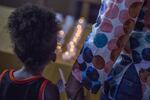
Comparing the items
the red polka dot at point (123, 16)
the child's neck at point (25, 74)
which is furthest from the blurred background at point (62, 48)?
the red polka dot at point (123, 16)

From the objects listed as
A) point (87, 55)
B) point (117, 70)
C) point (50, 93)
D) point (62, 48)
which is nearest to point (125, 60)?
point (117, 70)

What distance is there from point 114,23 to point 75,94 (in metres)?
0.33

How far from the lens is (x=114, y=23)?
5.17 ft

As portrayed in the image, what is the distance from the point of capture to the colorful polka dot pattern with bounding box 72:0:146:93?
157 cm

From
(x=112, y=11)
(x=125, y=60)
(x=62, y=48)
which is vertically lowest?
(x=62, y=48)

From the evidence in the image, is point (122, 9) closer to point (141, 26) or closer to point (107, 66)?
point (141, 26)

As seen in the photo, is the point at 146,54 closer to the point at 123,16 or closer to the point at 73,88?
the point at 123,16

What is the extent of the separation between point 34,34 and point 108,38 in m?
0.28

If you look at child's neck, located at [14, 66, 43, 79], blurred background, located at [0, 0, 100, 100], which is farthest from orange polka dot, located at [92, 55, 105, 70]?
blurred background, located at [0, 0, 100, 100]

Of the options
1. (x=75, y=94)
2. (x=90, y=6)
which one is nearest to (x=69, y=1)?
(x=90, y=6)

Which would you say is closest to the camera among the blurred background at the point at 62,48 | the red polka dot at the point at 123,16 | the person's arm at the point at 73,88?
the red polka dot at the point at 123,16

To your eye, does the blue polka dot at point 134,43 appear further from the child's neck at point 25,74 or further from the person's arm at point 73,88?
the child's neck at point 25,74

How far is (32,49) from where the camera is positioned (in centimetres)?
157

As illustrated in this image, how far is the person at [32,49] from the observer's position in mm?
1566
